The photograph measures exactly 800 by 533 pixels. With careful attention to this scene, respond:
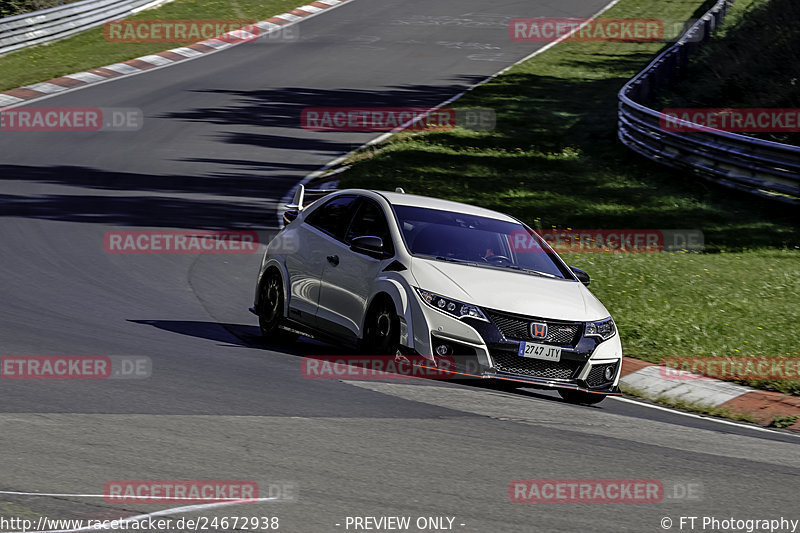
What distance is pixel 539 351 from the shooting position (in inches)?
369

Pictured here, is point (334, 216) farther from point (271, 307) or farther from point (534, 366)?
point (534, 366)

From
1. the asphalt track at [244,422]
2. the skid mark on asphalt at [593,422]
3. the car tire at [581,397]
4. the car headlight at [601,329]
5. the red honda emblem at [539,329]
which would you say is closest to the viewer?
the asphalt track at [244,422]

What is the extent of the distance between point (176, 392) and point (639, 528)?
12.9ft

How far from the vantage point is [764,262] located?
1656 centimetres

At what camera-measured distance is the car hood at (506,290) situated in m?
9.44

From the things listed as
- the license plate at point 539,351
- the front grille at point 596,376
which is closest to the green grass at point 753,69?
the front grille at point 596,376

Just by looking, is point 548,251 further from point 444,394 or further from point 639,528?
point 639,528

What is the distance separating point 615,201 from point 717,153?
238 centimetres

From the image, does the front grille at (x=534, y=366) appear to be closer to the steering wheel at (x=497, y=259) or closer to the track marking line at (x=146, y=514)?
the steering wheel at (x=497, y=259)

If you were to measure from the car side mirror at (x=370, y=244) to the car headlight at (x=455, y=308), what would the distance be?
0.89 metres

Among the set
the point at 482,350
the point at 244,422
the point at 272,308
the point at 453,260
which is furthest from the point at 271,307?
the point at 244,422

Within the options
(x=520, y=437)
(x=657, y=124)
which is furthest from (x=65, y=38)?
(x=520, y=437)

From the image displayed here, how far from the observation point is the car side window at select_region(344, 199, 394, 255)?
10.5 m

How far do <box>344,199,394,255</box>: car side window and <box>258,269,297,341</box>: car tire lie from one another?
3.52ft
